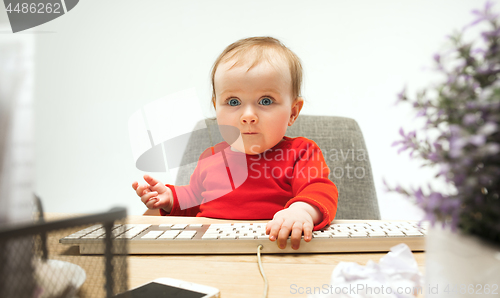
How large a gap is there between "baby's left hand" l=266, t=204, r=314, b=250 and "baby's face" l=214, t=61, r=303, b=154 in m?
0.33

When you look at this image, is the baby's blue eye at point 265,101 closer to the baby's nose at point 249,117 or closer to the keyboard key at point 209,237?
the baby's nose at point 249,117

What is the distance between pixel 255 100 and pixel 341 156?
53cm

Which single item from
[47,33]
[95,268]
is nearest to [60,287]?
[95,268]

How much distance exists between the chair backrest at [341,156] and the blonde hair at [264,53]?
32 cm

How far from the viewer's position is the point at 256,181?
87 cm

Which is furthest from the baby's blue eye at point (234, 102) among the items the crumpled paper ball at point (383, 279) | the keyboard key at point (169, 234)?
the crumpled paper ball at point (383, 279)

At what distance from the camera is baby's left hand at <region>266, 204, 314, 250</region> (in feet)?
1.51

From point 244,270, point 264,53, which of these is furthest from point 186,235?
point 264,53

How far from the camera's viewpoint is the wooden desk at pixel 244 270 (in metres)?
0.34

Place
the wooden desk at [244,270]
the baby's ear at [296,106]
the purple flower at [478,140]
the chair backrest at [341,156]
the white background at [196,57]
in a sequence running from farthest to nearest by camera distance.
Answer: the white background at [196,57]
the chair backrest at [341,156]
the baby's ear at [296,106]
the wooden desk at [244,270]
the purple flower at [478,140]

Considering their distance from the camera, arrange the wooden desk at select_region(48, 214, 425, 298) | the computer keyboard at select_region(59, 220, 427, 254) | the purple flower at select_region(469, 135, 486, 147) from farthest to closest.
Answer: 1. the computer keyboard at select_region(59, 220, 427, 254)
2. the wooden desk at select_region(48, 214, 425, 298)
3. the purple flower at select_region(469, 135, 486, 147)

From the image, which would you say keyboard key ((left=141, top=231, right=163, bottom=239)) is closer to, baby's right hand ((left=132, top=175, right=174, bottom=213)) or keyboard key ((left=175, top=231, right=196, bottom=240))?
keyboard key ((left=175, top=231, right=196, bottom=240))

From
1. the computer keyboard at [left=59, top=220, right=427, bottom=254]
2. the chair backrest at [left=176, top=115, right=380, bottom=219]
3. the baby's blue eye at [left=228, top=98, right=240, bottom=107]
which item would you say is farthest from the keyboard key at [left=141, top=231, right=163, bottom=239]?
the chair backrest at [left=176, top=115, right=380, bottom=219]

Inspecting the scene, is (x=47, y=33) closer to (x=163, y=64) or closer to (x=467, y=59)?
(x=163, y=64)
